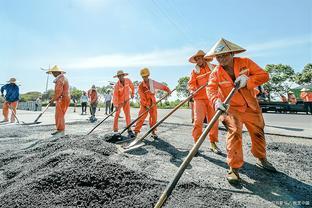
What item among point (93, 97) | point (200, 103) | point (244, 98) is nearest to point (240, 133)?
point (244, 98)

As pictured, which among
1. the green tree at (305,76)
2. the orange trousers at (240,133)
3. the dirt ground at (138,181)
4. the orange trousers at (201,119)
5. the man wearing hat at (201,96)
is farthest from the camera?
the green tree at (305,76)

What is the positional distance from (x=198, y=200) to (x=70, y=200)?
1.28 m

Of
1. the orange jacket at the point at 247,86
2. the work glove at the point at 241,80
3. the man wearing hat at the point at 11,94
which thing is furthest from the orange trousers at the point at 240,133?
the man wearing hat at the point at 11,94

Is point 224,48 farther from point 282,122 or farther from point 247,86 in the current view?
point 282,122

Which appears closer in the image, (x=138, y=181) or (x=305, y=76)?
(x=138, y=181)

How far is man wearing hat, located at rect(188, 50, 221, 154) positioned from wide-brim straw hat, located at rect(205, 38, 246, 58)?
129 cm

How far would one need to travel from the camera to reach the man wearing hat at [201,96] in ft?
14.6

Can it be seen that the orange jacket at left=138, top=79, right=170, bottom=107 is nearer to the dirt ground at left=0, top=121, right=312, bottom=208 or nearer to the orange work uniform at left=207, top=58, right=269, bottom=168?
the dirt ground at left=0, top=121, right=312, bottom=208

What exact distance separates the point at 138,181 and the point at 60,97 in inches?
173

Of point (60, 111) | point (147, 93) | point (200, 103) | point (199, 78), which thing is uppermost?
point (199, 78)

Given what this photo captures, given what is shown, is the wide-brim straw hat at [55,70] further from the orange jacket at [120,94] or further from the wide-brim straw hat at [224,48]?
the wide-brim straw hat at [224,48]

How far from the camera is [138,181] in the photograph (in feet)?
8.90

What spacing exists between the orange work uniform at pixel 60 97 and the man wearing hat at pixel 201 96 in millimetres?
3520

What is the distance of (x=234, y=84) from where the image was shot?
3.07 metres
